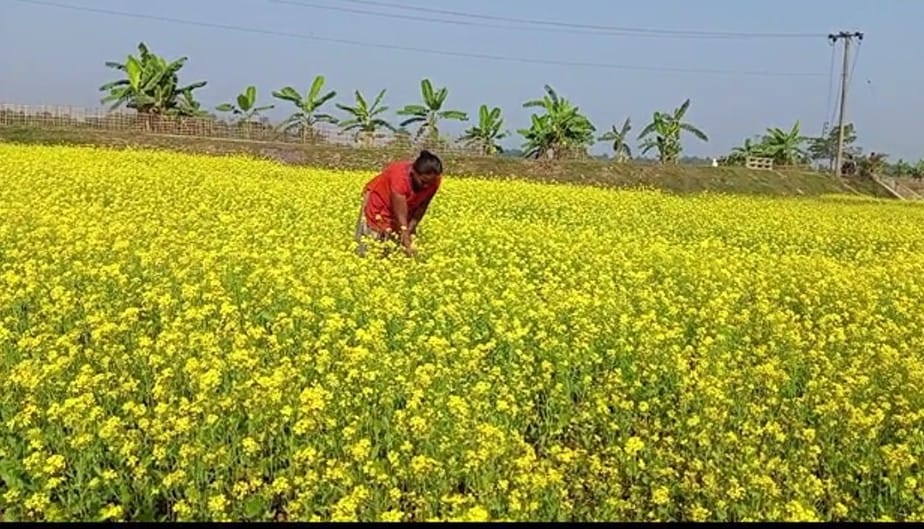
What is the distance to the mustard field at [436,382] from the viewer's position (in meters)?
3.68

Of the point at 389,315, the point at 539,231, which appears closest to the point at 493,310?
the point at 389,315

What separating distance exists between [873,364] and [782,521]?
8.40 feet

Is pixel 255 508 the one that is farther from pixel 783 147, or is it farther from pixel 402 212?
pixel 783 147

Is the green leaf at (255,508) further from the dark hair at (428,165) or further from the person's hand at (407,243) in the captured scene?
the person's hand at (407,243)

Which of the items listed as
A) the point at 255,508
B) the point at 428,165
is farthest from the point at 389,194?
the point at 255,508

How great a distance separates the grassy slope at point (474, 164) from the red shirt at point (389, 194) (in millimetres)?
19722

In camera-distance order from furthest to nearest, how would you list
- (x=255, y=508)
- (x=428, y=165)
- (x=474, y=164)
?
(x=474, y=164) < (x=428, y=165) < (x=255, y=508)

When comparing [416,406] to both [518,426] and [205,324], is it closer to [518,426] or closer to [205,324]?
[518,426]

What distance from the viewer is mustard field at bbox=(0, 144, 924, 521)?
368cm

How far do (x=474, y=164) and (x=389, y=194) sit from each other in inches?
841

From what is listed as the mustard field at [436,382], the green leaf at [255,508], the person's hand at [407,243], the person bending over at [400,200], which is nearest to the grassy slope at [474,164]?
the mustard field at [436,382]

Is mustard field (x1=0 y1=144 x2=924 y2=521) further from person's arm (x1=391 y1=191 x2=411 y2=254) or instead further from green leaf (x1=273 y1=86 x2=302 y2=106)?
green leaf (x1=273 y1=86 x2=302 y2=106)

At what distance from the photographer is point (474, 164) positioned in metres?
29.8

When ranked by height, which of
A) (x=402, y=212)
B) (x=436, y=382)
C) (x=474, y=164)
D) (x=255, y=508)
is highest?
(x=474, y=164)
